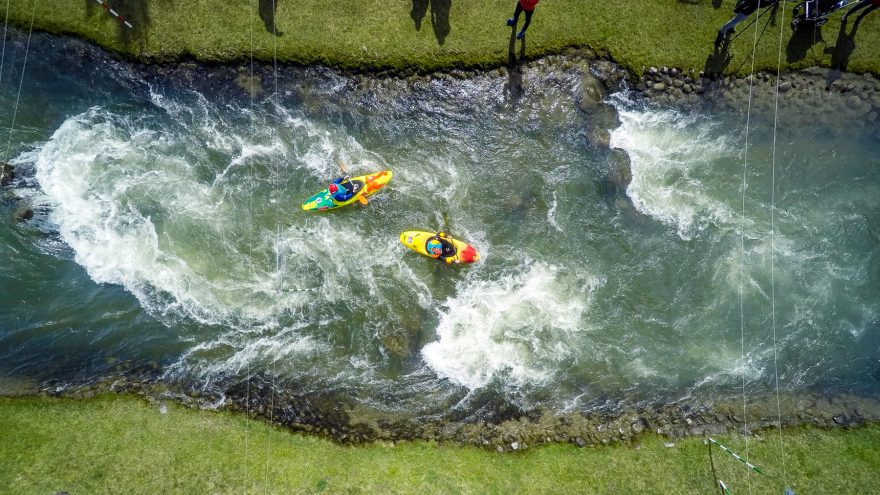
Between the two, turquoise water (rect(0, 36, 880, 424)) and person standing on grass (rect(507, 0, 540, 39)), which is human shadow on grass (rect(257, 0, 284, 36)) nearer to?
turquoise water (rect(0, 36, 880, 424))

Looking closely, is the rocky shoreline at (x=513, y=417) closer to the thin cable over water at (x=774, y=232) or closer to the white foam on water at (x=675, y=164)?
the thin cable over water at (x=774, y=232)

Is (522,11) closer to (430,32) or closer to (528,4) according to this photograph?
(528,4)

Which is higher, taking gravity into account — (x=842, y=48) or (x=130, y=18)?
(x=842, y=48)

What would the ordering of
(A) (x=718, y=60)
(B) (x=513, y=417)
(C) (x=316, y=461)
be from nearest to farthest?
(C) (x=316, y=461) < (B) (x=513, y=417) < (A) (x=718, y=60)

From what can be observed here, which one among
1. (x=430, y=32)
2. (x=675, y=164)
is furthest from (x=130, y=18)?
(x=675, y=164)

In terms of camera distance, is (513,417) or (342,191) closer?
(513,417)

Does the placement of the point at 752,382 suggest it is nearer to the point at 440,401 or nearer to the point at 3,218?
the point at 440,401

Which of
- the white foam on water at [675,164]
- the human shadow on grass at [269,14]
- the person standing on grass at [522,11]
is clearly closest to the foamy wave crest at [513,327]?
the white foam on water at [675,164]
